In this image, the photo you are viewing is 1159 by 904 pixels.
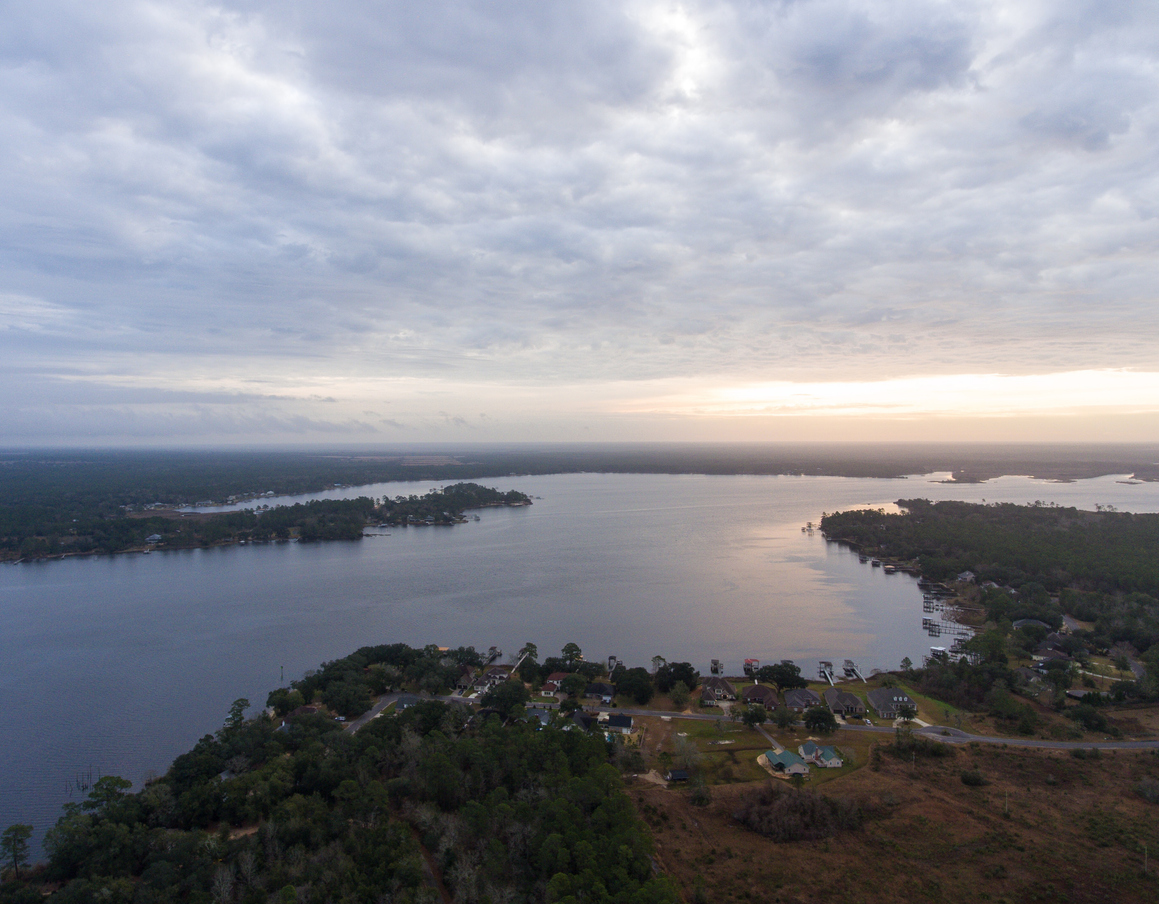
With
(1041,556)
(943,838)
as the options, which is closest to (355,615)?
(943,838)

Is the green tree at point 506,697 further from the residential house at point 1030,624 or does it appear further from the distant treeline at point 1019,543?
the distant treeline at point 1019,543

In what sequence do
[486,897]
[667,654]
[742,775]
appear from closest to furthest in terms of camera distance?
[486,897] → [742,775] → [667,654]

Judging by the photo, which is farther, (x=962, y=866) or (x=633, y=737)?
(x=633, y=737)

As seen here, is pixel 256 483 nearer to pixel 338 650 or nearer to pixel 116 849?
pixel 338 650

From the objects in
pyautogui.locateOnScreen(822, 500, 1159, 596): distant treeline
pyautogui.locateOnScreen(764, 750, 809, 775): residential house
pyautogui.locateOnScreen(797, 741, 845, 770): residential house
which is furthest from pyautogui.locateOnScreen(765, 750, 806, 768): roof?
pyautogui.locateOnScreen(822, 500, 1159, 596): distant treeline

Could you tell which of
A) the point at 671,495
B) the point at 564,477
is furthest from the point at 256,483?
the point at 671,495

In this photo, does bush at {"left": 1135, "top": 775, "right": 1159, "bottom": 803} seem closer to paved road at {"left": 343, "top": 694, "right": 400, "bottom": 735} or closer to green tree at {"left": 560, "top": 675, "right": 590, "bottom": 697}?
green tree at {"left": 560, "top": 675, "right": 590, "bottom": 697}

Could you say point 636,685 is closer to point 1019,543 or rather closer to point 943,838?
point 943,838
